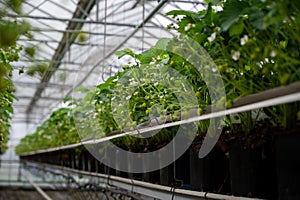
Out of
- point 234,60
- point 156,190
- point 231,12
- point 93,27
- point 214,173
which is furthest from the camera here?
point 93,27

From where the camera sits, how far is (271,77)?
4.04 feet

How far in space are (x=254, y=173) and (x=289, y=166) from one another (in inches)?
8.1

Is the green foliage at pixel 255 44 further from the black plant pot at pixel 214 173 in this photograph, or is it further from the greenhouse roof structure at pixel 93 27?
the greenhouse roof structure at pixel 93 27

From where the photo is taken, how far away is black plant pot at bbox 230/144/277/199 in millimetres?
1161

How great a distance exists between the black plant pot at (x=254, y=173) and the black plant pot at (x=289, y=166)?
0.42 ft

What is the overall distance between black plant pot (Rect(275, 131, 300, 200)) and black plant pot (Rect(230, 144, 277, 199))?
5.0 inches

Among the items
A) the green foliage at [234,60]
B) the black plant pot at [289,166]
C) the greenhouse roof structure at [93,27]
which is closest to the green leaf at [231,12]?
the green foliage at [234,60]

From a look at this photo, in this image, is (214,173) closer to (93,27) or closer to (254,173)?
(254,173)

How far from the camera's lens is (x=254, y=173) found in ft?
3.93

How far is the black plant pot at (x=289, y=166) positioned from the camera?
0.99 meters

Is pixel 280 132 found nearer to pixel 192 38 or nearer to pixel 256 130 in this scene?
pixel 256 130

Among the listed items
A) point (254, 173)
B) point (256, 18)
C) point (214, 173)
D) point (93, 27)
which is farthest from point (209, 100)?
point (93, 27)

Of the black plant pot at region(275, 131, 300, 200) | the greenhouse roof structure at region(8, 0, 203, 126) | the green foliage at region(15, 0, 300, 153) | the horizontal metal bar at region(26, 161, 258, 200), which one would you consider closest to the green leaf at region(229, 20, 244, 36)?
the green foliage at region(15, 0, 300, 153)

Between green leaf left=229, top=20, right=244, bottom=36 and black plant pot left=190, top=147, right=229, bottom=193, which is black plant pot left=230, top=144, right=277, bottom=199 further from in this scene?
green leaf left=229, top=20, right=244, bottom=36
